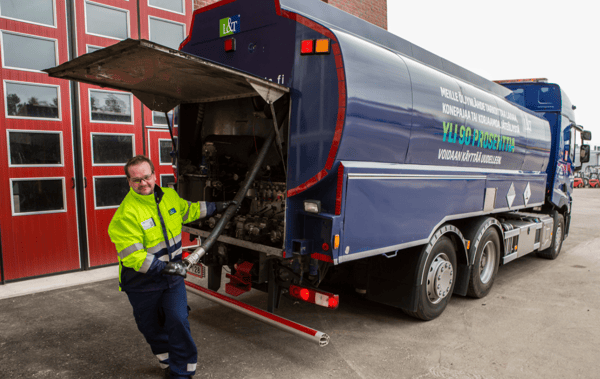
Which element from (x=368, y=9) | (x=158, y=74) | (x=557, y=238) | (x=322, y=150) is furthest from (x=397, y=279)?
(x=368, y=9)

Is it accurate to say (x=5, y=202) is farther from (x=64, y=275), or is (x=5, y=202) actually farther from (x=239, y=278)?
(x=239, y=278)

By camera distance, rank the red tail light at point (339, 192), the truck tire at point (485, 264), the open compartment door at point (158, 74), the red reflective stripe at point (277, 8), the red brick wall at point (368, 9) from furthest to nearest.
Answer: the red brick wall at point (368, 9) → the truck tire at point (485, 264) → the red reflective stripe at point (277, 8) → the red tail light at point (339, 192) → the open compartment door at point (158, 74)

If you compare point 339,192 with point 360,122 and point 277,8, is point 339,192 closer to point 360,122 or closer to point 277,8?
point 360,122

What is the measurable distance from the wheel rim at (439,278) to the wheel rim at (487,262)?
3.91ft

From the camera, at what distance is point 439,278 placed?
4.55 metres

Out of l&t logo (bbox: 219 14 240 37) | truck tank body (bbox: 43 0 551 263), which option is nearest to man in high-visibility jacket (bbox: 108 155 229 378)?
truck tank body (bbox: 43 0 551 263)

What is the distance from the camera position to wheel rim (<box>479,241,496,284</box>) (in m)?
5.73

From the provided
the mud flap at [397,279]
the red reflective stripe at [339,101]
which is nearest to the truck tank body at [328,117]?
the red reflective stripe at [339,101]

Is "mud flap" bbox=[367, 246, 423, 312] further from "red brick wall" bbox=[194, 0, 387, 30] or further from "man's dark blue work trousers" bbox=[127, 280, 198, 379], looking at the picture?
"red brick wall" bbox=[194, 0, 387, 30]

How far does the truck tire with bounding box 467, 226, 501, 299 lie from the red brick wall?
6863 mm

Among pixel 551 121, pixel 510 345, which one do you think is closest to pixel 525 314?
pixel 510 345

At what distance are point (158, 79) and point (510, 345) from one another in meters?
4.21

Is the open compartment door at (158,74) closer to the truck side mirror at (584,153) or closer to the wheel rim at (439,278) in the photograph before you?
the wheel rim at (439,278)

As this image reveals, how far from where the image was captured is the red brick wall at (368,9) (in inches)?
405
